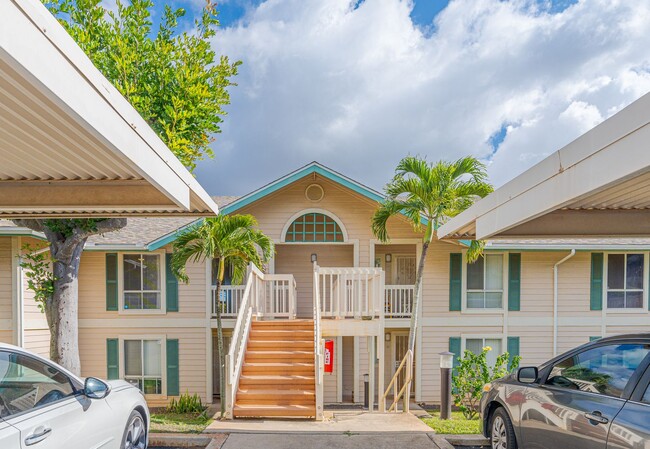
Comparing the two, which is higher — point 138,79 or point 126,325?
point 138,79

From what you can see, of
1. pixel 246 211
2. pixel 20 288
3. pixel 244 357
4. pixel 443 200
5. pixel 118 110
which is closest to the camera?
pixel 118 110

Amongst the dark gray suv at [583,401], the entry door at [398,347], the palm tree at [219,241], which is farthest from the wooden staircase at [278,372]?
the entry door at [398,347]

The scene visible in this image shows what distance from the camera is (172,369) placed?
1175 cm

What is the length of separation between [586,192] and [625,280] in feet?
35.2

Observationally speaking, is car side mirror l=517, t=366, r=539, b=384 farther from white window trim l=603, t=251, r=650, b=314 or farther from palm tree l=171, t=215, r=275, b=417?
white window trim l=603, t=251, r=650, b=314

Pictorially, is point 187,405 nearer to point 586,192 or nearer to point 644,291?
point 586,192

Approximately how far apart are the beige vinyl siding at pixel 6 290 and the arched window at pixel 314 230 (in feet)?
22.6

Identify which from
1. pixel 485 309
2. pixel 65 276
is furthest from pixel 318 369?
pixel 485 309

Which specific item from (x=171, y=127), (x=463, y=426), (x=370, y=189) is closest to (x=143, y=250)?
(x=171, y=127)

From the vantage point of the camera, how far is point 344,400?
12305 millimetres

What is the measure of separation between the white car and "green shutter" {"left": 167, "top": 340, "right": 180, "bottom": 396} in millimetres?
7744

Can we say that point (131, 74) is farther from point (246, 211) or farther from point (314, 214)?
point (314, 214)

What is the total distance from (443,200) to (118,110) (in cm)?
770

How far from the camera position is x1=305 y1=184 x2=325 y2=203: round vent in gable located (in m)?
12.2
